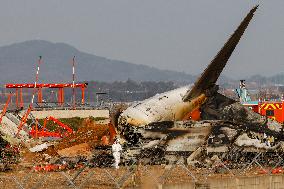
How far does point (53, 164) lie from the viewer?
44844mm

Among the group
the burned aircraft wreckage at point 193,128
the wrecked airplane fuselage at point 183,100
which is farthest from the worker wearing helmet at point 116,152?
the wrecked airplane fuselage at point 183,100

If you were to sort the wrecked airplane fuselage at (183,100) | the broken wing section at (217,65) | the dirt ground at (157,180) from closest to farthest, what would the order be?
the dirt ground at (157,180), the broken wing section at (217,65), the wrecked airplane fuselage at (183,100)

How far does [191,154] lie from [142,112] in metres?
4.18

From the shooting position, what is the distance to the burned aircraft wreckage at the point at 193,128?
41.9 m

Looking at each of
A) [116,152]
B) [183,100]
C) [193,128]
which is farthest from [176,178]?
[183,100]

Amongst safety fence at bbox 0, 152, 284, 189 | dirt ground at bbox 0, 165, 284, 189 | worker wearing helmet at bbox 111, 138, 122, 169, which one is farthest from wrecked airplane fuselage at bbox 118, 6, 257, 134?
dirt ground at bbox 0, 165, 284, 189

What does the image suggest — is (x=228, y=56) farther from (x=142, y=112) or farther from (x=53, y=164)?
(x=53, y=164)

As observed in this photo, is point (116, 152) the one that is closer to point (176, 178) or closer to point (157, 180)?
point (176, 178)

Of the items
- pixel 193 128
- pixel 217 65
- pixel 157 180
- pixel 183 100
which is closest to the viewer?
Answer: pixel 157 180

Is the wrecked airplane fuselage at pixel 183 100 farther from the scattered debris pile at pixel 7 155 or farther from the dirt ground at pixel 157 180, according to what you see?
the scattered debris pile at pixel 7 155

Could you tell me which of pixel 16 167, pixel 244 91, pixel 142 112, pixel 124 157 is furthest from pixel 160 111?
pixel 244 91

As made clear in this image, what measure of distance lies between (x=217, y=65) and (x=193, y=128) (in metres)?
4.45

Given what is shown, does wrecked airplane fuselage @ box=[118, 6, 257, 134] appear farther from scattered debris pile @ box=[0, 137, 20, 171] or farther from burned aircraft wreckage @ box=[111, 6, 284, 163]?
scattered debris pile @ box=[0, 137, 20, 171]

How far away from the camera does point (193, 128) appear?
137 feet
